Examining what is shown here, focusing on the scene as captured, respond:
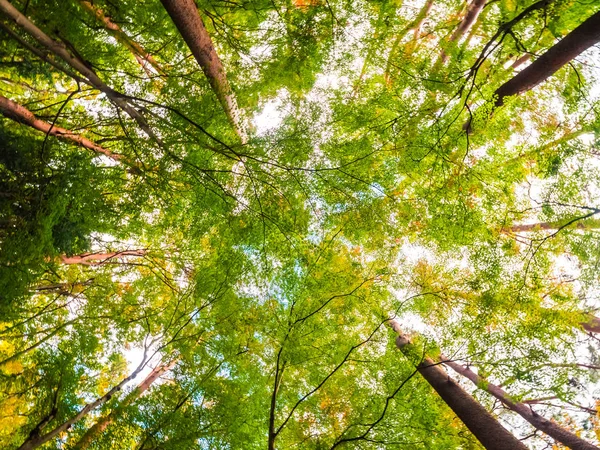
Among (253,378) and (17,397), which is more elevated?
(17,397)

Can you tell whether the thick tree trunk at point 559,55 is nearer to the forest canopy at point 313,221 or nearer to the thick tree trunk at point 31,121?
the forest canopy at point 313,221

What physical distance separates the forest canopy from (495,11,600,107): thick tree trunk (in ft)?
0.06

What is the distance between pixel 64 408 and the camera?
11.7 feet

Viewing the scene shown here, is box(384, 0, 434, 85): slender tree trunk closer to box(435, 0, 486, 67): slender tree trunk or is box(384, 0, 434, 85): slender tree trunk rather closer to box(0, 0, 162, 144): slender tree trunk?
box(435, 0, 486, 67): slender tree trunk

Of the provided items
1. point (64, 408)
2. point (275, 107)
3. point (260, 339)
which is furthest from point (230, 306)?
point (275, 107)

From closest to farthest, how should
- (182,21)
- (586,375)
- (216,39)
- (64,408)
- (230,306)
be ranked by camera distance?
(182,21) → (64,408) → (586,375) → (230,306) → (216,39)

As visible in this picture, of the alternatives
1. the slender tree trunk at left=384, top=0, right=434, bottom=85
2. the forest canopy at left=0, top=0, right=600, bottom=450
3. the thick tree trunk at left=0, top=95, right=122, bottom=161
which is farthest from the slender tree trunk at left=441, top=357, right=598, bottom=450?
the thick tree trunk at left=0, top=95, right=122, bottom=161

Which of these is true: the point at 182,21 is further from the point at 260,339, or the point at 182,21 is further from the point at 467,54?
the point at 260,339

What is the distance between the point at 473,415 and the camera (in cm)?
363

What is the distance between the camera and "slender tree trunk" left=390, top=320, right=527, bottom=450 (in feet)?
10.5

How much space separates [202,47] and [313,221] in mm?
2508

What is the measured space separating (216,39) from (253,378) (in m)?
4.69

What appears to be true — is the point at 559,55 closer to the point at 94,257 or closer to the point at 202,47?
the point at 202,47

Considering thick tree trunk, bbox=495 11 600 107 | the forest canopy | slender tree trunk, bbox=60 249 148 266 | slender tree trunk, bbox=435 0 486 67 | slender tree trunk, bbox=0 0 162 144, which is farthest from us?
slender tree trunk, bbox=60 249 148 266
